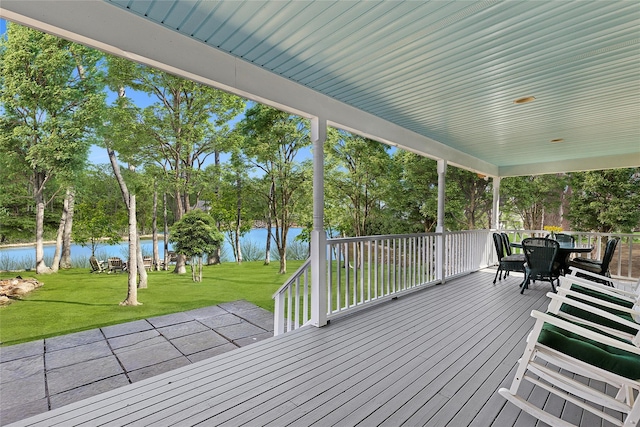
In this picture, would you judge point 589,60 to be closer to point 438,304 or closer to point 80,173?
point 438,304

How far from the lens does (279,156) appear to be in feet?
40.1

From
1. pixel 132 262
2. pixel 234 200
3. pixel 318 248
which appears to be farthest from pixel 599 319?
pixel 234 200

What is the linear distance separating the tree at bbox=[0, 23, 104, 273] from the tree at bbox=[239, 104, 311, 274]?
4.81m

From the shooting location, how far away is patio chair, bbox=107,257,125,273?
9281mm

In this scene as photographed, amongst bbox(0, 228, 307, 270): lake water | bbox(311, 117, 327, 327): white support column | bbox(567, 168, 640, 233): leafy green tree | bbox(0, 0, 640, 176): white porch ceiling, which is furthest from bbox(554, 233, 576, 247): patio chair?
bbox(0, 228, 307, 270): lake water

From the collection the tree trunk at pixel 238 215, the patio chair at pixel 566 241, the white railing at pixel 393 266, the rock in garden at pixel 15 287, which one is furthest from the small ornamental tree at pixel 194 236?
the patio chair at pixel 566 241

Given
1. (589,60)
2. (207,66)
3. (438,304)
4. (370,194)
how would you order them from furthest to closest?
(370,194) < (438,304) < (589,60) < (207,66)

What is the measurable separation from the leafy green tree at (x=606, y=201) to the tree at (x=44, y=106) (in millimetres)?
16399

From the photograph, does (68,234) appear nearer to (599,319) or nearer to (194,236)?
(194,236)

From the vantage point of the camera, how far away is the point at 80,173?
27.3 ft

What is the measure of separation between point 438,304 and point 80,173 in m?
9.63

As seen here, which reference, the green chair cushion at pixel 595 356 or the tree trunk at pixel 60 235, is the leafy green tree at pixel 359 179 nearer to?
the tree trunk at pixel 60 235

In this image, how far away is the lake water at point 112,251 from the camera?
7.65 m

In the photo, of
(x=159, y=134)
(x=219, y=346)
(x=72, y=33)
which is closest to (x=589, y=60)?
(x=72, y=33)
